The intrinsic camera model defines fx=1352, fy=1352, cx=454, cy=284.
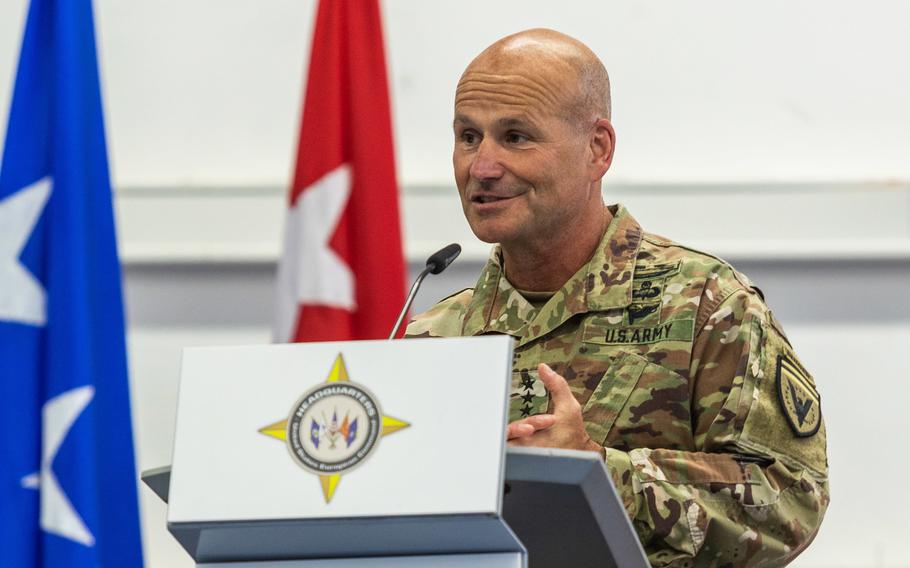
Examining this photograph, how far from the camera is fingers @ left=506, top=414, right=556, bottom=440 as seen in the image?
156 centimetres

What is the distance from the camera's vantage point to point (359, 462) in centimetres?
134

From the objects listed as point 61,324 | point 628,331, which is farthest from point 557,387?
point 61,324

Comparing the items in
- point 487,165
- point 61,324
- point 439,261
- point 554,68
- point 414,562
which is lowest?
point 61,324

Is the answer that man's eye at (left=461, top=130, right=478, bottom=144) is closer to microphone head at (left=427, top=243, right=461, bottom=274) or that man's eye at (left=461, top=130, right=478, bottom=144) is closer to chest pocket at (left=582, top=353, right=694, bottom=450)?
microphone head at (left=427, top=243, right=461, bottom=274)

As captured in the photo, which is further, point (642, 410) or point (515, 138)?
point (515, 138)

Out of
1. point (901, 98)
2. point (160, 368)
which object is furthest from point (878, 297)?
point (160, 368)

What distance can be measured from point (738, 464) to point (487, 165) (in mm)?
586

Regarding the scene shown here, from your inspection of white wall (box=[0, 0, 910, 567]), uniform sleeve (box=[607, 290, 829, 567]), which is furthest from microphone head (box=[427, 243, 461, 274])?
white wall (box=[0, 0, 910, 567])

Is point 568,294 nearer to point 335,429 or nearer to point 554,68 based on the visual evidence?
point 554,68

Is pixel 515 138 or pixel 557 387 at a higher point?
pixel 515 138

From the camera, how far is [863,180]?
3.38 m

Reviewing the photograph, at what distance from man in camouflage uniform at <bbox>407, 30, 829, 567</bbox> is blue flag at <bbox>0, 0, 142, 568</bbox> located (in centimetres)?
102

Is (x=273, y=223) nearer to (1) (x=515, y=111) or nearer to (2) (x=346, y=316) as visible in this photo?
(2) (x=346, y=316)

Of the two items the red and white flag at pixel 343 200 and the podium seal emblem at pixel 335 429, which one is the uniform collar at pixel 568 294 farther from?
the red and white flag at pixel 343 200
